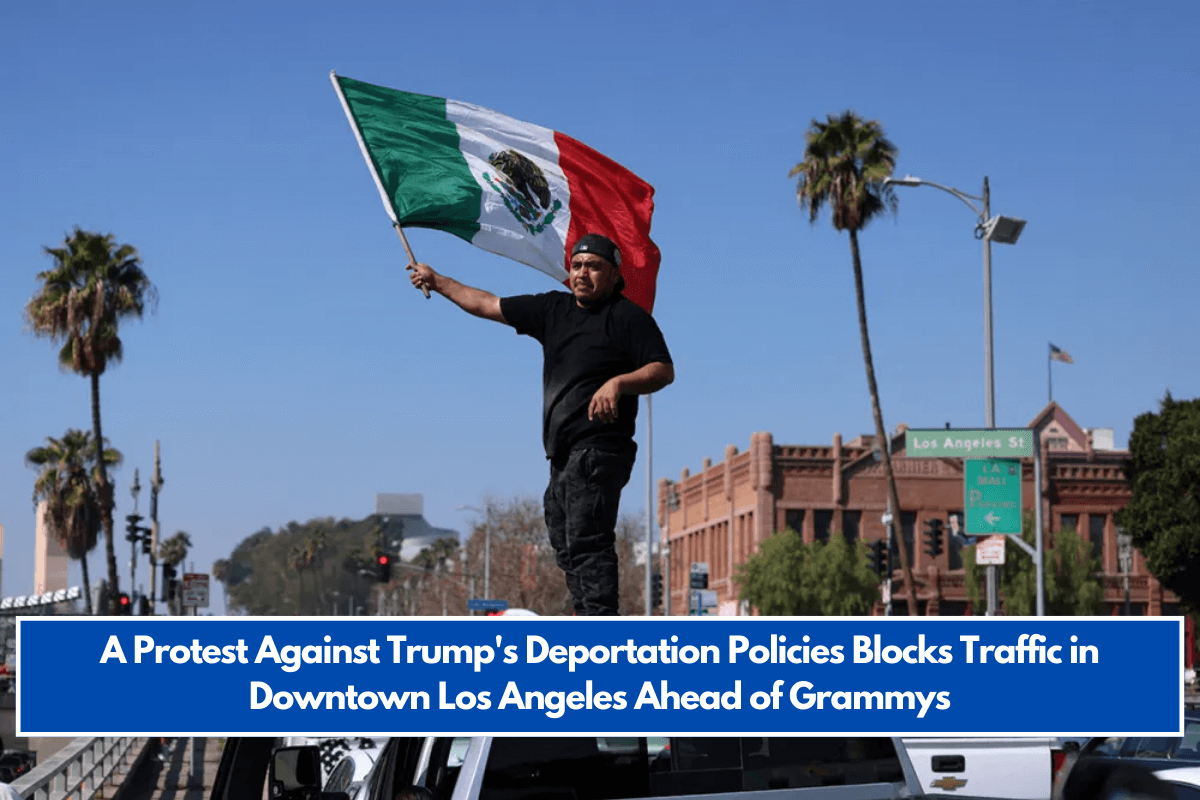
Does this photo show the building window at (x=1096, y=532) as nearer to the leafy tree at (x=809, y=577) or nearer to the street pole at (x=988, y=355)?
the leafy tree at (x=809, y=577)

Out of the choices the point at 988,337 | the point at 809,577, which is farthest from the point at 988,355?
the point at 809,577

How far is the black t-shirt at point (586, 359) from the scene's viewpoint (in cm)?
515

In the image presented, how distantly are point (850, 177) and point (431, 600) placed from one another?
216 feet

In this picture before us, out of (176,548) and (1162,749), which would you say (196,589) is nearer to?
(1162,749)

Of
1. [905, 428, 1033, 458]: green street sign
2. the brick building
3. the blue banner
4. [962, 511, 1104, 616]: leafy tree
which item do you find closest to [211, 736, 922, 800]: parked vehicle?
the blue banner

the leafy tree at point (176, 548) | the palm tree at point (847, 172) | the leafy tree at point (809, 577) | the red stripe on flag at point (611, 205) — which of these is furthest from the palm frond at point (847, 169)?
the leafy tree at point (176, 548)

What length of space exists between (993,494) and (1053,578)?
156ft

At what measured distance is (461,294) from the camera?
18.1 ft

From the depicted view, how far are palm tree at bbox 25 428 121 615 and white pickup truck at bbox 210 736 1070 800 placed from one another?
6873 cm

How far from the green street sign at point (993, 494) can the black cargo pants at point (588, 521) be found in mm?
24175

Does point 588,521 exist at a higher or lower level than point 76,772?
higher

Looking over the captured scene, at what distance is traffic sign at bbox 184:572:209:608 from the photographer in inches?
1583

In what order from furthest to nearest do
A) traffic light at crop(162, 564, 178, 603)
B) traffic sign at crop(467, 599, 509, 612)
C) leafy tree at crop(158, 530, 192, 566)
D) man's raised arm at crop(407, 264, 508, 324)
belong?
1. leafy tree at crop(158, 530, 192, 566)
2. traffic light at crop(162, 564, 178, 603)
3. traffic sign at crop(467, 599, 509, 612)
4. man's raised arm at crop(407, 264, 508, 324)

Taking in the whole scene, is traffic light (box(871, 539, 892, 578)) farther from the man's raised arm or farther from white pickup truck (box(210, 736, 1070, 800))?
the man's raised arm
